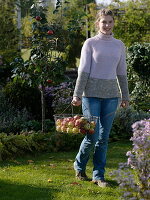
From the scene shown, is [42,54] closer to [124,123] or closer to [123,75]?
[124,123]

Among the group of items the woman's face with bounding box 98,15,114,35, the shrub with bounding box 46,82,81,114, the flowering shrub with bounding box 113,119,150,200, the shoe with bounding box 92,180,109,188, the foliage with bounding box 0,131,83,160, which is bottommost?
the foliage with bounding box 0,131,83,160

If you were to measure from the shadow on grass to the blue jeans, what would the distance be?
0.50 metres

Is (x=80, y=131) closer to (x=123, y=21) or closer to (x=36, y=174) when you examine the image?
(x=36, y=174)

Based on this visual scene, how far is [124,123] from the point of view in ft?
24.9

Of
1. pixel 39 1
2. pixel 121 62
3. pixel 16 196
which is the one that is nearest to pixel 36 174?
pixel 16 196

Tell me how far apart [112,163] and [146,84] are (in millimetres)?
3548

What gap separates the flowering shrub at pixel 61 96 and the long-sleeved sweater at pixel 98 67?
3491mm

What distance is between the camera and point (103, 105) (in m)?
4.39

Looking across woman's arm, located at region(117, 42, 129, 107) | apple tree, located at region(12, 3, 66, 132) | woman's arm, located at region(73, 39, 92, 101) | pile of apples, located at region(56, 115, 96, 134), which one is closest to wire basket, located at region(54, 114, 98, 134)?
pile of apples, located at region(56, 115, 96, 134)

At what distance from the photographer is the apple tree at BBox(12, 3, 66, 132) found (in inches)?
264

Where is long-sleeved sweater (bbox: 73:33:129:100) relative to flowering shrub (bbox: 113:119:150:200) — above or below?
above

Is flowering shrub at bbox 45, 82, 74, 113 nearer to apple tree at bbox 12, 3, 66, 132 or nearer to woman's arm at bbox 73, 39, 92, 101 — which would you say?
apple tree at bbox 12, 3, 66, 132

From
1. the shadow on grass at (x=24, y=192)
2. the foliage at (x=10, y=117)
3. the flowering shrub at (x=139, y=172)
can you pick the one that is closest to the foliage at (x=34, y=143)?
the foliage at (x=10, y=117)

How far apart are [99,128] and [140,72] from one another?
183 inches
